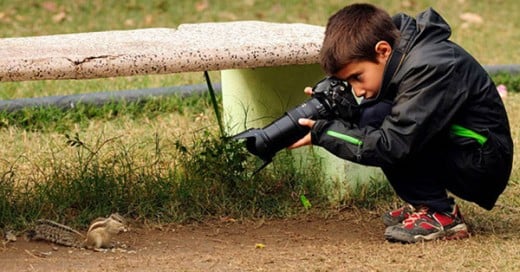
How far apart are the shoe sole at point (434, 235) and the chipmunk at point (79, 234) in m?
0.97

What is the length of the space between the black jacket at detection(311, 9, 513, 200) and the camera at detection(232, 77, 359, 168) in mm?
53

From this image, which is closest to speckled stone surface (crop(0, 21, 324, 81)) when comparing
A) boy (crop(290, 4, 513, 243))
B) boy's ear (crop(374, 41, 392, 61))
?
boy (crop(290, 4, 513, 243))

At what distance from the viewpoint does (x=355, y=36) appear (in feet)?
12.6

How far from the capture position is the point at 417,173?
4.02 metres

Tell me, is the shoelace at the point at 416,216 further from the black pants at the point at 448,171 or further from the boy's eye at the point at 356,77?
the boy's eye at the point at 356,77

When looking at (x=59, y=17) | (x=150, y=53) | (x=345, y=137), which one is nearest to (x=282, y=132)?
(x=345, y=137)

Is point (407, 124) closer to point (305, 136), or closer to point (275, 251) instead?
point (305, 136)

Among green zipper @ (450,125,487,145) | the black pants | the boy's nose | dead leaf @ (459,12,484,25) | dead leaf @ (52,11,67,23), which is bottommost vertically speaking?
the black pants

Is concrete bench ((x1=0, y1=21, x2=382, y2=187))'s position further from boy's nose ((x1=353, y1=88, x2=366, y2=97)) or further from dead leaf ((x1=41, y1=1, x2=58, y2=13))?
dead leaf ((x1=41, y1=1, x2=58, y2=13))

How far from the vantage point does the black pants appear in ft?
12.9

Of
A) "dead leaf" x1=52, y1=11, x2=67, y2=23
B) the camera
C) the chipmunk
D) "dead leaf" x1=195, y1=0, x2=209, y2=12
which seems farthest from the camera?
"dead leaf" x1=195, y1=0, x2=209, y2=12

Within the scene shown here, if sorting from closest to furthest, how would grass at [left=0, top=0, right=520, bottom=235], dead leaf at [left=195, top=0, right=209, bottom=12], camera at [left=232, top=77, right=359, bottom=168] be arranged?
1. camera at [left=232, top=77, right=359, bottom=168]
2. grass at [left=0, top=0, right=520, bottom=235]
3. dead leaf at [left=195, top=0, right=209, bottom=12]

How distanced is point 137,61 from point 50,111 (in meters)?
2.09

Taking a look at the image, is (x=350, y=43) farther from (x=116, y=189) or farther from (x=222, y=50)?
(x=116, y=189)
